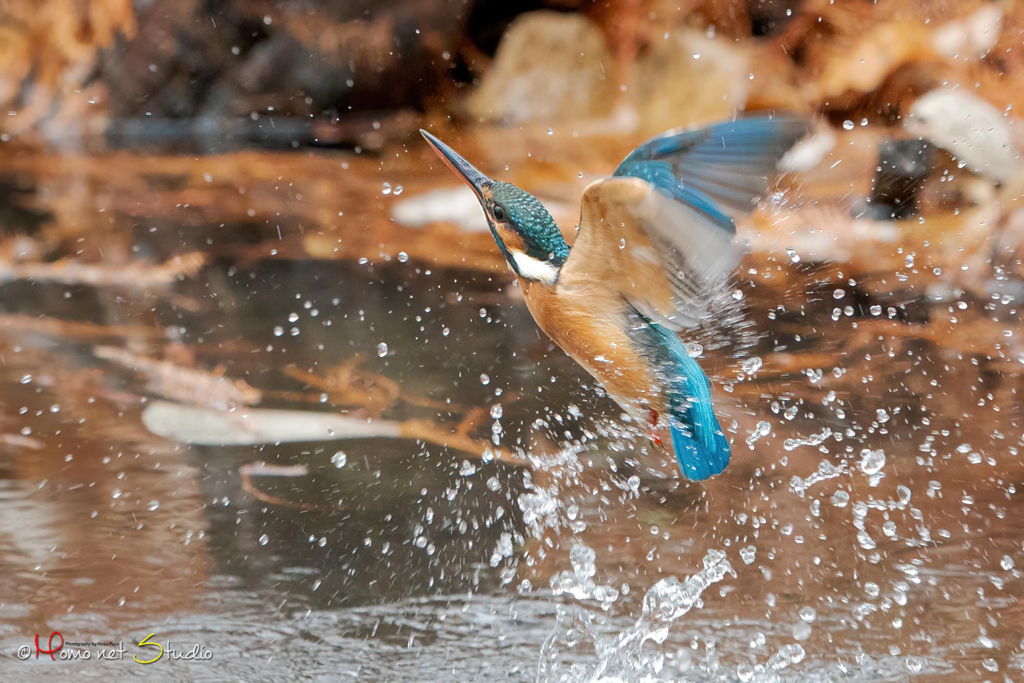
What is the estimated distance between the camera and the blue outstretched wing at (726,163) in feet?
2.76

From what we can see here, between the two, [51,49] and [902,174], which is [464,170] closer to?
[902,174]

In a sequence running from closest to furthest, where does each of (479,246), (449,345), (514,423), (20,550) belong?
(20,550) → (514,423) → (449,345) → (479,246)

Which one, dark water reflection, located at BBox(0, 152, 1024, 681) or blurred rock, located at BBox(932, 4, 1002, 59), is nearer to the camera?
dark water reflection, located at BBox(0, 152, 1024, 681)

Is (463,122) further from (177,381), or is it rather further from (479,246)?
(177,381)

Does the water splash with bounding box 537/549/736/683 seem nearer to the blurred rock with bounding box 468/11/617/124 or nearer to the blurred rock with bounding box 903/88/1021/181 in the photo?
the blurred rock with bounding box 903/88/1021/181

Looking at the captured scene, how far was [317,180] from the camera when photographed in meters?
3.30

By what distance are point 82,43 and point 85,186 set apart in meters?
0.82

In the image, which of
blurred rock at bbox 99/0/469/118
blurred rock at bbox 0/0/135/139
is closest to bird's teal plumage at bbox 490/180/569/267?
blurred rock at bbox 99/0/469/118

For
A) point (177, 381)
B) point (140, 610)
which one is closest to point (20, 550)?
point (140, 610)

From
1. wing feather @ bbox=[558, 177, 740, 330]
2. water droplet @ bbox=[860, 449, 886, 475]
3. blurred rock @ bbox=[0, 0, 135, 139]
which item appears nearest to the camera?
wing feather @ bbox=[558, 177, 740, 330]

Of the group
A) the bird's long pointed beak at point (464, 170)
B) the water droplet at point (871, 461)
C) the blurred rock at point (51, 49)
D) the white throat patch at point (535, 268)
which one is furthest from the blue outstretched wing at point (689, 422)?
the blurred rock at point (51, 49)

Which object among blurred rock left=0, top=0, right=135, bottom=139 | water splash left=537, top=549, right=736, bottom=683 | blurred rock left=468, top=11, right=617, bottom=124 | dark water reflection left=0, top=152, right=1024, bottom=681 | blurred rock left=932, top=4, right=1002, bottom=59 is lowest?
water splash left=537, top=549, right=736, bottom=683

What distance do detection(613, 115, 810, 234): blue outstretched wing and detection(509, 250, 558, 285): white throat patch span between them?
162 millimetres

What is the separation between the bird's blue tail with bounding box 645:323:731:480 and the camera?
1039 mm
